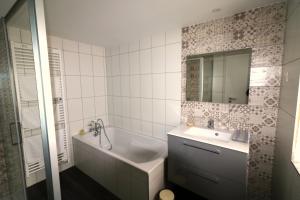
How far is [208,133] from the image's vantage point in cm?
182

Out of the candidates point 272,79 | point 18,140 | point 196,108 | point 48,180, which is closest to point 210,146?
point 196,108

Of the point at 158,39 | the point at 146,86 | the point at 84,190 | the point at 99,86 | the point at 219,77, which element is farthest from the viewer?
the point at 99,86

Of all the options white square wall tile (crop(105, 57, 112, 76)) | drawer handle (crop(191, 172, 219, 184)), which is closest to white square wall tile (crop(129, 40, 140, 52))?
white square wall tile (crop(105, 57, 112, 76))

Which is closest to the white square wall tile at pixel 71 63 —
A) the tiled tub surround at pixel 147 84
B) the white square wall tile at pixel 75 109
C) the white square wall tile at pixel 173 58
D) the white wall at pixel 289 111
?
the white square wall tile at pixel 75 109

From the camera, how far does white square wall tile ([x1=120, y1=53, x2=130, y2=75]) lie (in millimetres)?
2624

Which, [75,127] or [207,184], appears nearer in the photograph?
[207,184]

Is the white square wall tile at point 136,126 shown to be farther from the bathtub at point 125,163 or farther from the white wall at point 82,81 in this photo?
the white wall at point 82,81

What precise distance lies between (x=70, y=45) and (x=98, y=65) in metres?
0.59

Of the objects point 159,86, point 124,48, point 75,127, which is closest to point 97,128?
point 75,127

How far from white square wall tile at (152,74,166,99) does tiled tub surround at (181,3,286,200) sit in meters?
0.73

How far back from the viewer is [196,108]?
196 centimetres

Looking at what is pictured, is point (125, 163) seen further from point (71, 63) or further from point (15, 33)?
point (71, 63)

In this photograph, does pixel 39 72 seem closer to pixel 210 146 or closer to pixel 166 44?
pixel 210 146

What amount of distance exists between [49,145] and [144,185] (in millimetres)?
1104
